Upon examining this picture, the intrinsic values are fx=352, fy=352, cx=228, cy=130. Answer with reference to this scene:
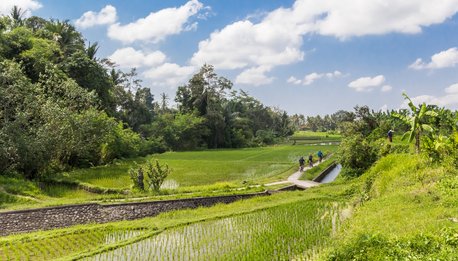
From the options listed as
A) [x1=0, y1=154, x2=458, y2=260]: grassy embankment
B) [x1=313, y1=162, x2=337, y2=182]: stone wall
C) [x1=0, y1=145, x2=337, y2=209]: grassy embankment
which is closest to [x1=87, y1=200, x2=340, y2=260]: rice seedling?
[x1=0, y1=154, x2=458, y2=260]: grassy embankment

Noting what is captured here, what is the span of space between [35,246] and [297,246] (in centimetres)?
Result: 720

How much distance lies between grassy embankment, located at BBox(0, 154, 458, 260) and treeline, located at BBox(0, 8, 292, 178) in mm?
9771

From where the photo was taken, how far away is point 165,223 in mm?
11805

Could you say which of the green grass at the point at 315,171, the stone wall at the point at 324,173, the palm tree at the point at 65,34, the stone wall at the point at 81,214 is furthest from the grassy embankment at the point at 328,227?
the palm tree at the point at 65,34

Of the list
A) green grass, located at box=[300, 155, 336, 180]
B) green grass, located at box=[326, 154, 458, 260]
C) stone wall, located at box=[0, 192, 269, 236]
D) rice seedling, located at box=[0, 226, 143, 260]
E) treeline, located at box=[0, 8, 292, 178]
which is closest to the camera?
green grass, located at box=[326, 154, 458, 260]

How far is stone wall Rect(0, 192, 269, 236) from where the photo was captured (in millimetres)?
11570

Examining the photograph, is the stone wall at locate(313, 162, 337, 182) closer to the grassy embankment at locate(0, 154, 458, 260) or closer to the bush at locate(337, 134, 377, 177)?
the bush at locate(337, 134, 377, 177)

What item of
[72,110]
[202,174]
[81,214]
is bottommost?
[81,214]

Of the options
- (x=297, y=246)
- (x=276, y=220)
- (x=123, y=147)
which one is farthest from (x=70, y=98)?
(x=297, y=246)

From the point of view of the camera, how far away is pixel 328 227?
10641mm

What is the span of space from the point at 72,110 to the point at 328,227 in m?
19.9

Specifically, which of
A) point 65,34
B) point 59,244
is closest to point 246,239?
point 59,244

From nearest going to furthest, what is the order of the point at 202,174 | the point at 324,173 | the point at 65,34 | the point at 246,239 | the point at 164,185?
the point at 246,239
the point at 164,185
the point at 202,174
the point at 324,173
the point at 65,34

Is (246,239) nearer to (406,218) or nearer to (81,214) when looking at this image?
(406,218)
